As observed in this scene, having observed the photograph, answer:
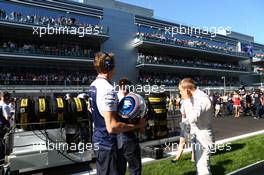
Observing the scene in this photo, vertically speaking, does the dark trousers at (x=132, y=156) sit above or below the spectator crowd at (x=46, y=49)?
below

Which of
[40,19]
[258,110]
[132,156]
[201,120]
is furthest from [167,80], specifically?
[132,156]

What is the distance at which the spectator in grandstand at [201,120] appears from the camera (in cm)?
551

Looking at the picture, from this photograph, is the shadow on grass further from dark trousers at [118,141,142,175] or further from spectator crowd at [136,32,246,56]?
spectator crowd at [136,32,246,56]

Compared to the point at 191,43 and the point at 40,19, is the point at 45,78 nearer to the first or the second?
the point at 40,19

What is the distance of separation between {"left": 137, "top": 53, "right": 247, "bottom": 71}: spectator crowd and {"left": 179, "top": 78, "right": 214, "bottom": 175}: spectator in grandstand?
113 ft

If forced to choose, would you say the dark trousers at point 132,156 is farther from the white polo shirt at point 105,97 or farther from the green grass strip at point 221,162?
the green grass strip at point 221,162

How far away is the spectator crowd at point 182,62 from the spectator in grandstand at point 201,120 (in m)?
34.5

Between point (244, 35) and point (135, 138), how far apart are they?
62869 millimetres

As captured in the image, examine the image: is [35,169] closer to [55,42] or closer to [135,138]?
[135,138]

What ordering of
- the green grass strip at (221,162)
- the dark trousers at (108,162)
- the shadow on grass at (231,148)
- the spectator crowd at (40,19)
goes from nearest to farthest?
1. the dark trousers at (108,162)
2. the green grass strip at (221,162)
3. the shadow on grass at (231,148)
4. the spectator crowd at (40,19)

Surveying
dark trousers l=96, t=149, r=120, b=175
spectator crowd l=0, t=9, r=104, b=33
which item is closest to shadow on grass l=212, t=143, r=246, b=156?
dark trousers l=96, t=149, r=120, b=175

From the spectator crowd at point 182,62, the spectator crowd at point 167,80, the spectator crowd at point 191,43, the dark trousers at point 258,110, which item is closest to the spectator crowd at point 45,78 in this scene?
the spectator crowd at point 167,80

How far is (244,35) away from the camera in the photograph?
2509 inches

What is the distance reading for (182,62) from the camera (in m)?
45.1
